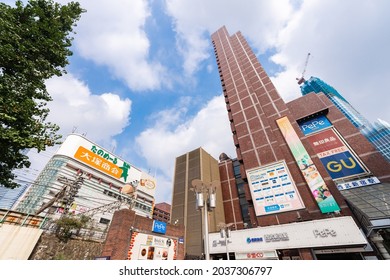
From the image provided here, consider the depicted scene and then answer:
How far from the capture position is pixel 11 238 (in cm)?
1113

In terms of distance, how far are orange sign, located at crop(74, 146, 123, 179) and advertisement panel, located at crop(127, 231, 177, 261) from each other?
119 ft

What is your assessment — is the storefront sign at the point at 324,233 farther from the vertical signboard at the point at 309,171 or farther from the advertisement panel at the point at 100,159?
the advertisement panel at the point at 100,159

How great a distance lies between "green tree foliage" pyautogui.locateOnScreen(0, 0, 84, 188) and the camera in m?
7.84

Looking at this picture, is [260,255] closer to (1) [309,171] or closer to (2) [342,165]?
(1) [309,171]

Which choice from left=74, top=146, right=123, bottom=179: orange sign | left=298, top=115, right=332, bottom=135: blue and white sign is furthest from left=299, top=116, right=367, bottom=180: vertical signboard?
left=74, top=146, right=123, bottom=179: orange sign

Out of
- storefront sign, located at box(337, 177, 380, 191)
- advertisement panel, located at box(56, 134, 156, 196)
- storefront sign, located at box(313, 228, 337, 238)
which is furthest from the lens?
advertisement panel, located at box(56, 134, 156, 196)

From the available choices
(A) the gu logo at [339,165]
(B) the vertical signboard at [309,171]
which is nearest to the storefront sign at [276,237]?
(B) the vertical signboard at [309,171]

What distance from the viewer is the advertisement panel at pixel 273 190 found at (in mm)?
22219

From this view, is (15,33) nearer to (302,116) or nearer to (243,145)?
(243,145)

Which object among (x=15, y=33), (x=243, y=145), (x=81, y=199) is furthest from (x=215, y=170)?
(x=15, y=33)

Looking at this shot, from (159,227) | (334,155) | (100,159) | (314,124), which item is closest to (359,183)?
(334,155)

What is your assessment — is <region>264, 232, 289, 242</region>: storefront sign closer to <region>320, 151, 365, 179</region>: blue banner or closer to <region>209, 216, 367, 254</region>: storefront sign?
<region>209, 216, 367, 254</region>: storefront sign

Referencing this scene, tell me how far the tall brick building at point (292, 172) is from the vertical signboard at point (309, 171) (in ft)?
0.31

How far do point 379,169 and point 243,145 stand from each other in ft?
55.9
